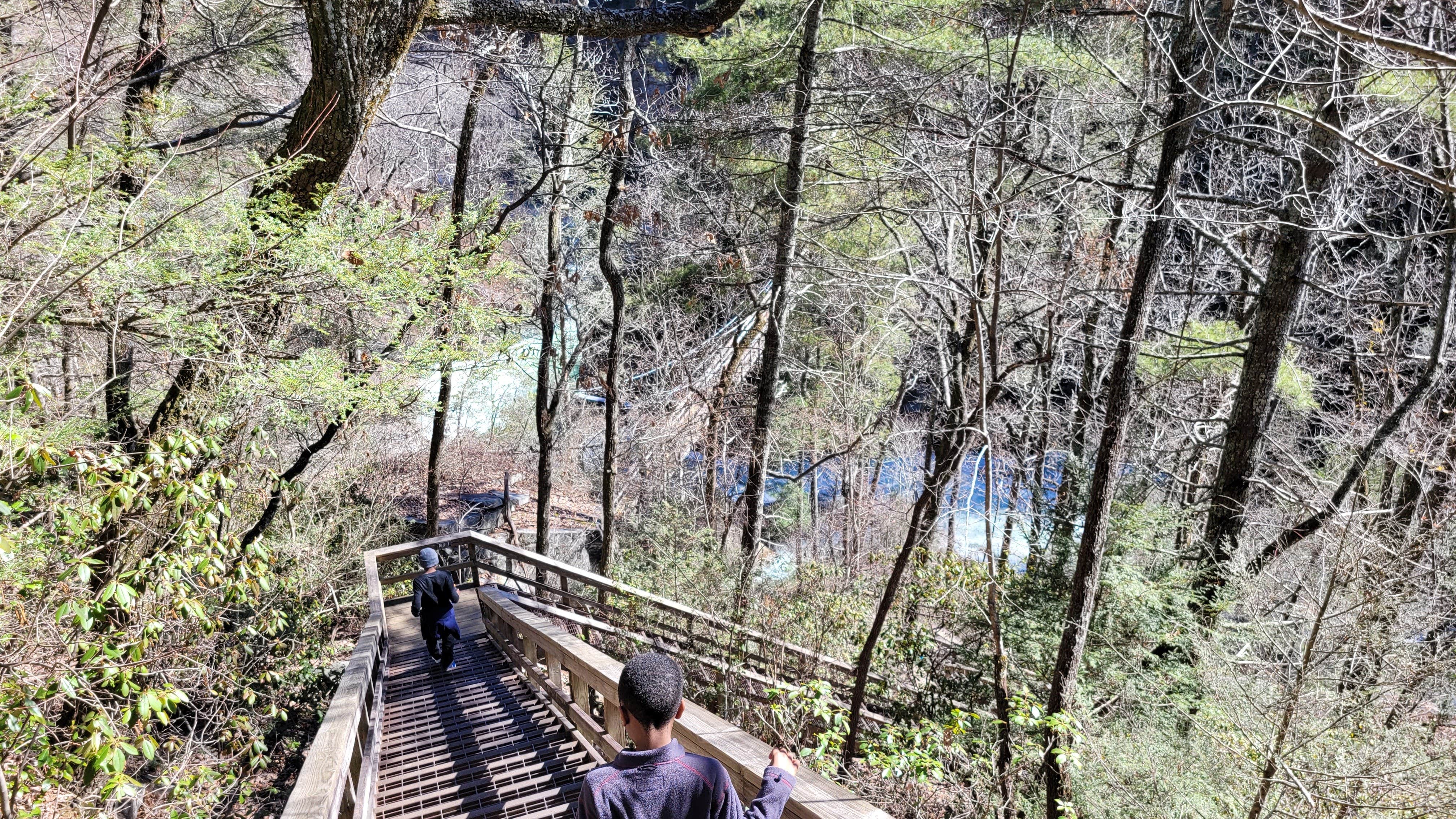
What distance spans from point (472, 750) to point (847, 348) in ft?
44.9

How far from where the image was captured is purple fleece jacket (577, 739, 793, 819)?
6.19ft

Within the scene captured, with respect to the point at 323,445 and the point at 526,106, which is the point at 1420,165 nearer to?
the point at 526,106

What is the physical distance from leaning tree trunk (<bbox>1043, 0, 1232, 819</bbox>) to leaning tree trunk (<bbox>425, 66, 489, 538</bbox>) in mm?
6938

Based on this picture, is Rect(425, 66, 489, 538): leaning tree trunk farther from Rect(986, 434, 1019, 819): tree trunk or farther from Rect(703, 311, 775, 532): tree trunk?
Rect(986, 434, 1019, 819): tree trunk

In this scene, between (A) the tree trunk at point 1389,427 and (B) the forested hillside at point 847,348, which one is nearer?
(B) the forested hillside at point 847,348

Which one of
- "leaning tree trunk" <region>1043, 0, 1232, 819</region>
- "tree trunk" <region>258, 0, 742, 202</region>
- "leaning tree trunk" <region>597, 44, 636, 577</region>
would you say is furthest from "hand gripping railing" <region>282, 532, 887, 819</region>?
"tree trunk" <region>258, 0, 742, 202</region>

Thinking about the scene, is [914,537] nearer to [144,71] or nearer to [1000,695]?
[1000,695]

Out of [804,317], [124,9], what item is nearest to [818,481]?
[804,317]

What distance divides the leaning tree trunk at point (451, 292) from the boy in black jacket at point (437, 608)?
2.31 meters

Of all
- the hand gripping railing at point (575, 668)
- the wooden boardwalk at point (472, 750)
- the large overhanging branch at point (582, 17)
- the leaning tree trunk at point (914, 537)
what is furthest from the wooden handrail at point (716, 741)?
the large overhanging branch at point (582, 17)

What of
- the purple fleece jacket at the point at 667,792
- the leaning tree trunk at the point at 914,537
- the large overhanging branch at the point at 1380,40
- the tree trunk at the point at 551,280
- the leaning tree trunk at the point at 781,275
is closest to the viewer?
the purple fleece jacket at the point at 667,792

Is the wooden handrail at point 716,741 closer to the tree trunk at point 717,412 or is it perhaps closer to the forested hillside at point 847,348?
the forested hillside at point 847,348

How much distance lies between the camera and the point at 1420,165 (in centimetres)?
1080

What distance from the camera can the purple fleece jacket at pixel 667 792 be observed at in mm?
1888
